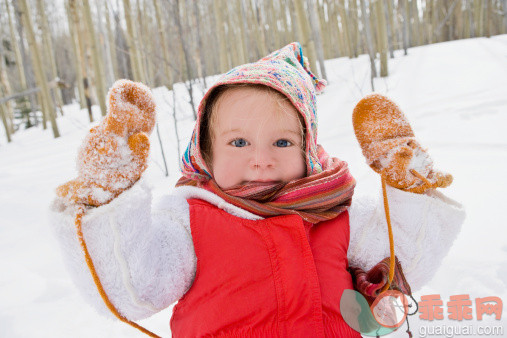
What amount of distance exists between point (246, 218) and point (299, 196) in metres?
0.16

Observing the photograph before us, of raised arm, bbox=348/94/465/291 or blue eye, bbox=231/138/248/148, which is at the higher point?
blue eye, bbox=231/138/248/148

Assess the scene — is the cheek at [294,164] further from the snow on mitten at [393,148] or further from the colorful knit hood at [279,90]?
the snow on mitten at [393,148]

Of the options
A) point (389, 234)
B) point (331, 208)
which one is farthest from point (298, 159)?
point (389, 234)

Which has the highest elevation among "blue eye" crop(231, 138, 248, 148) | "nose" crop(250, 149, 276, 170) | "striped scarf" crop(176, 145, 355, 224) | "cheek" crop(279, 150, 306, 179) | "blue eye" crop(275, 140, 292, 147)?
"blue eye" crop(231, 138, 248, 148)

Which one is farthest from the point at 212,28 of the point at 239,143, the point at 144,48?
the point at 239,143

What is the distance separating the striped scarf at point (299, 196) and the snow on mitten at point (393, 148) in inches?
4.7

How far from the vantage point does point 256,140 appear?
911mm

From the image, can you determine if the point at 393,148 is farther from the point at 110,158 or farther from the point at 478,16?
the point at 478,16

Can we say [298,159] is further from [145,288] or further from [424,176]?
[145,288]

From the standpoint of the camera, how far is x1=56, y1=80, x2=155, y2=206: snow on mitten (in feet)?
2.29

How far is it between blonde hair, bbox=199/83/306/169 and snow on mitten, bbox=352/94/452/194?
20 centimetres

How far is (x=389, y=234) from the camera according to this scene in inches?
35.0

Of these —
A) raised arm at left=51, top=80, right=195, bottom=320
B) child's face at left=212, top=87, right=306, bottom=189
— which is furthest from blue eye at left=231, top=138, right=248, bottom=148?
raised arm at left=51, top=80, right=195, bottom=320

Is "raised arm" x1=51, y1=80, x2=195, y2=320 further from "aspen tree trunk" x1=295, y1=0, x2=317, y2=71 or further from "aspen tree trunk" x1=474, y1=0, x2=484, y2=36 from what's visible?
"aspen tree trunk" x1=474, y1=0, x2=484, y2=36
